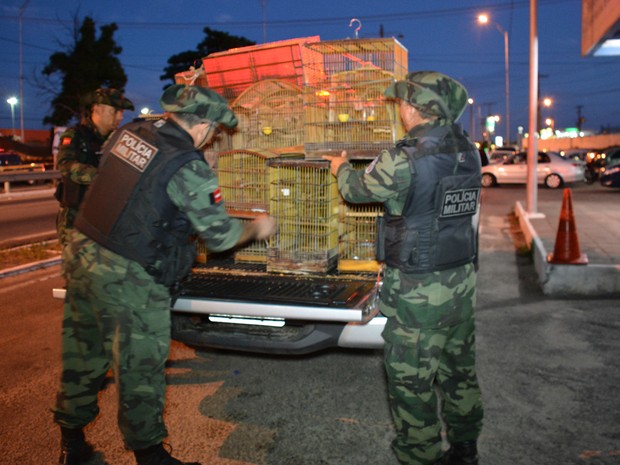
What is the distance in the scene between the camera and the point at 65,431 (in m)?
3.55

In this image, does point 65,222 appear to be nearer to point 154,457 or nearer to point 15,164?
point 154,457

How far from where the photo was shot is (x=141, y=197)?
3.24 meters

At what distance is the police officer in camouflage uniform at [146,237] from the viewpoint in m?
3.24

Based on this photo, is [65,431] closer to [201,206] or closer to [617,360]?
[201,206]

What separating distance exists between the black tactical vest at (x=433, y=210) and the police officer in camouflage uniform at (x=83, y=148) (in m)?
2.65

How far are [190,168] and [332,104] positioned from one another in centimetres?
264

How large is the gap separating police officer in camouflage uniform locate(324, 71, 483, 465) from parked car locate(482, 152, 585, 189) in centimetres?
2100

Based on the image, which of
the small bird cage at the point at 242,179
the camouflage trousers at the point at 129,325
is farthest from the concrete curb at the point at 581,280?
the camouflage trousers at the point at 129,325

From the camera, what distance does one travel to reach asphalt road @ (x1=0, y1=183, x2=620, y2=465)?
3.74m

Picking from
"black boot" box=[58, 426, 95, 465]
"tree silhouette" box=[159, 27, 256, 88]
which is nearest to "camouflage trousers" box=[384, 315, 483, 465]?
"black boot" box=[58, 426, 95, 465]

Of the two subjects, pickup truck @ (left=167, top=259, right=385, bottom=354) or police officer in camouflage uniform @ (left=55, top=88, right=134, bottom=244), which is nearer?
pickup truck @ (left=167, top=259, right=385, bottom=354)

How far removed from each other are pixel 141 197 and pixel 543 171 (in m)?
23.9

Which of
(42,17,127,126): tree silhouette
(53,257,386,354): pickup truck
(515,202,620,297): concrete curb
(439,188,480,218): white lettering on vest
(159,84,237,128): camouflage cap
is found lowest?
(515,202,620,297): concrete curb

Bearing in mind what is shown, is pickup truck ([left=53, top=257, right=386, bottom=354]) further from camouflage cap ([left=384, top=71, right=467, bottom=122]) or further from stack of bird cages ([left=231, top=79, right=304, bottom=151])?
stack of bird cages ([left=231, top=79, right=304, bottom=151])
